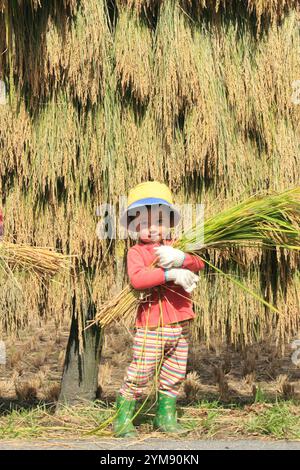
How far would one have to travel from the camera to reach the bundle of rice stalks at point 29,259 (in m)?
4.00

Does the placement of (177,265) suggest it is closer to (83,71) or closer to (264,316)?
(264,316)

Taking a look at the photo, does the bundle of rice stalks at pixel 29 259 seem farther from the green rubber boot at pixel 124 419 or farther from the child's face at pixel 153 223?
the green rubber boot at pixel 124 419

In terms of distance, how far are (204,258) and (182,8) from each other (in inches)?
46.2

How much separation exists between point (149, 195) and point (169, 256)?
292 mm

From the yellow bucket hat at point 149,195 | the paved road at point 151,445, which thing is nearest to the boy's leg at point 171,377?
the paved road at point 151,445

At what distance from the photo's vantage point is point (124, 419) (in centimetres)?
405

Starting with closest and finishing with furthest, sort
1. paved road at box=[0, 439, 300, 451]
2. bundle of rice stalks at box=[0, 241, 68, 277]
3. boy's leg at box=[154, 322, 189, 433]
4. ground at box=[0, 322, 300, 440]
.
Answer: paved road at box=[0, 439, 300, 451] < bundle of rice stalks at box=[0, 241, 68, 277] < boy's leg at box=[154, 322, 189, 433] < ground at box=[0, 322, 300, 440]

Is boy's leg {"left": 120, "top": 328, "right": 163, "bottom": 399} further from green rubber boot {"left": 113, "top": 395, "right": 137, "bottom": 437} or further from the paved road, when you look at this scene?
the paved road

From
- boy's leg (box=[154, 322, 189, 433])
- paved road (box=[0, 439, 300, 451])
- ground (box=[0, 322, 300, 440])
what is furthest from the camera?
ground (box=[0, 322, 300, 440])

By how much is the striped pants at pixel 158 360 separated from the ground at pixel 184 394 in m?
0.21

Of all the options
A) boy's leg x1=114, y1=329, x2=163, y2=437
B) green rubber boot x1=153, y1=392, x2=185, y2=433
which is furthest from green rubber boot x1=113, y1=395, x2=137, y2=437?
green rubber boot x1=153, y1=392, x2=185, y2=433

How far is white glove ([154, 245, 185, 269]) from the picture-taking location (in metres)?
3.96

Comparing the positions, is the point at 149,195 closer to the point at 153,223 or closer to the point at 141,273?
the point at 153,223

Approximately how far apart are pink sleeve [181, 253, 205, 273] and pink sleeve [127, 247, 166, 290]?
0.13 meters
